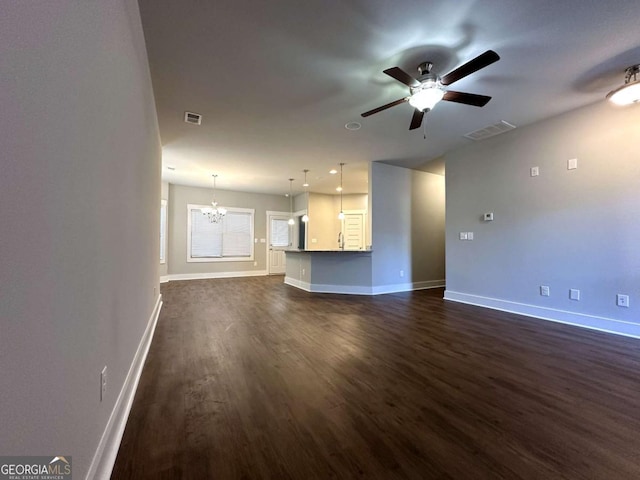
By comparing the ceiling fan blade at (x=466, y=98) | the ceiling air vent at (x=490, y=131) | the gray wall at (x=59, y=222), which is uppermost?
the ceiling air vent at (x=490, y=131)

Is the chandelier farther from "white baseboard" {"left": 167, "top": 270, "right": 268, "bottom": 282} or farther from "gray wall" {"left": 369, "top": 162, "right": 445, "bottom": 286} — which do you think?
"gray wall" {"left": 369, "top": 162, "right": 445, "bottom": 286}

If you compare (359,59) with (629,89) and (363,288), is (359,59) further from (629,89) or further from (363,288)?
(363,288)

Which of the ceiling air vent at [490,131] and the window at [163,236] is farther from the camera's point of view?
the window at [163,236]

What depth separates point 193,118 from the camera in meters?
3.65

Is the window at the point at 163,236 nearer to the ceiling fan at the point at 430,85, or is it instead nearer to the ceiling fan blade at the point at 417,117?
the ceiling fan blade at the point at 417,117

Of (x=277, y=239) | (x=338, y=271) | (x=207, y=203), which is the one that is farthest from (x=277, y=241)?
(x=338, y=271)

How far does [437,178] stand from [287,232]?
532cm

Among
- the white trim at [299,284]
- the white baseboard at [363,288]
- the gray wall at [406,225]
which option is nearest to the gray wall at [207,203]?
the white trim at [299,284]

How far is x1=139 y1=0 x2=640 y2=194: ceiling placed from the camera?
6.63 ft

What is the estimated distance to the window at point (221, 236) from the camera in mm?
8117

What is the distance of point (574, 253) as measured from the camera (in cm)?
360

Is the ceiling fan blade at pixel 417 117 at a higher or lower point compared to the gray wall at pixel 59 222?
higher

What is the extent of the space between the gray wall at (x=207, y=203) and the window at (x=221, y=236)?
14 cm

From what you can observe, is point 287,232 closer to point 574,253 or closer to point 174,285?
point 174,285
